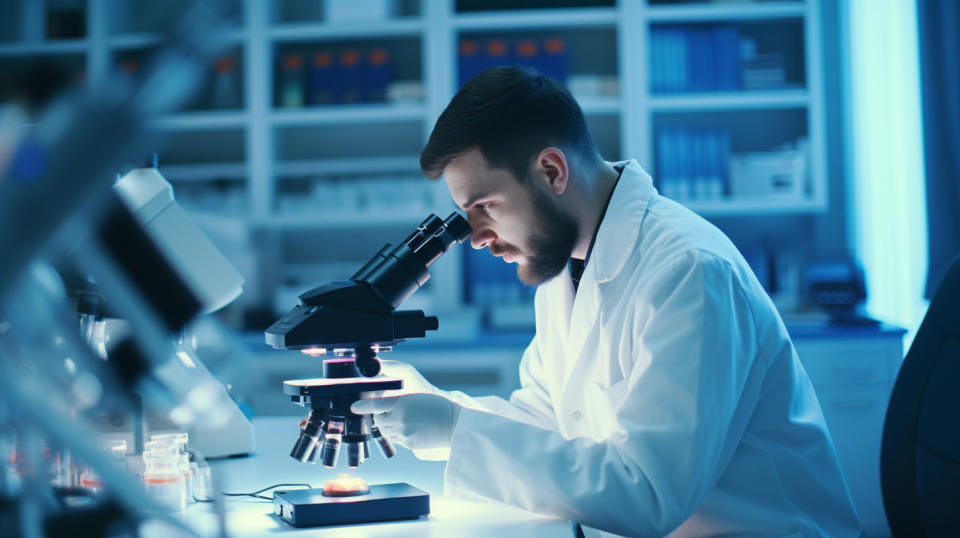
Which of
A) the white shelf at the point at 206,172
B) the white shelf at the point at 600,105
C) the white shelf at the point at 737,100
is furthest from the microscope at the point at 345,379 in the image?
the white shelf at the point at 206,172

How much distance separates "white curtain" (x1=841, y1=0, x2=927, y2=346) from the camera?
3154mm

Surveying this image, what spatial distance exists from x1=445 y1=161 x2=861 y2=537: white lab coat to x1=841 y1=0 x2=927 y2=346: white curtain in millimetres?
2230

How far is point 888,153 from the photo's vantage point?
10.7 feet

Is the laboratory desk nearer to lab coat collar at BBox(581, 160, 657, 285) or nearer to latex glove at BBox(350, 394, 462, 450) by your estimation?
latex glove at BBox(350, 394, 462, 450)

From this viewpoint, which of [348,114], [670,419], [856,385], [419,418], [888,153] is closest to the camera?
[670,419]

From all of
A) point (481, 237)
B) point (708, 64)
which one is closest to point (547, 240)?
point (481, 237)

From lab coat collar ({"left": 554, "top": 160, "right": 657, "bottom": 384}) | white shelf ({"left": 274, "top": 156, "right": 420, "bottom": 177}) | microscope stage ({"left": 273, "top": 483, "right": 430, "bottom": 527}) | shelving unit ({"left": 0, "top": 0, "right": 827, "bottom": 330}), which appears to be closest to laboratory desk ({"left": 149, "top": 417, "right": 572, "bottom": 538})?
microscope stage ({"left": 273, "top": 483, "right": 430, "bottom": 527})

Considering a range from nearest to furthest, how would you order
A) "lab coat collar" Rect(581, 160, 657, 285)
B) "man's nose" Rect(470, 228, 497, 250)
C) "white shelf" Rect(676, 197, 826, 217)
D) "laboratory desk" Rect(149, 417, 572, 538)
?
"laboratory desk" Rect(149, 417, 572, 538) → "lab coat collar" Rect(581, 160, 657, 285) → "man's nose" Rect(470, 228, 497, 250) → "white shelf" Rect(676, 197, 826, 217)

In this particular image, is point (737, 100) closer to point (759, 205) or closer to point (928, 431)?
point (759, 205)

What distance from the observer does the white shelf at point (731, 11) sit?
10.8 feet

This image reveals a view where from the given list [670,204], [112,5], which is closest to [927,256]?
[670,204]

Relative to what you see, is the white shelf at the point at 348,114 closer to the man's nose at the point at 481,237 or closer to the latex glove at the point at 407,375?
the man's nose at the point at 481,237

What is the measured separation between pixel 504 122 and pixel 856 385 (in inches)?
80.4

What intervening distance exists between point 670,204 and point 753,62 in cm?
223
